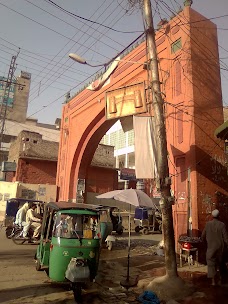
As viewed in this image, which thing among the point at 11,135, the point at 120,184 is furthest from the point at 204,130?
the point at 11,135

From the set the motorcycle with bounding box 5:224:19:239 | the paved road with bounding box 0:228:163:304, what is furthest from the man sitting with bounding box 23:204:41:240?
the paved road with bounding box 0:228:163:304

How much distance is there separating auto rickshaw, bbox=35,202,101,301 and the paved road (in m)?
0.32

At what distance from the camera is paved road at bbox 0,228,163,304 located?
17.9ft

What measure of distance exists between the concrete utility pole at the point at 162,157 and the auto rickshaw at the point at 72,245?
1692 mm

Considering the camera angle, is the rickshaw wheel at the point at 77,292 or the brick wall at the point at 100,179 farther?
the brick wall at the point at 100,179

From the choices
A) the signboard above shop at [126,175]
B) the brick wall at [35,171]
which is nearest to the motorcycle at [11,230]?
the brick wall at [35,171]

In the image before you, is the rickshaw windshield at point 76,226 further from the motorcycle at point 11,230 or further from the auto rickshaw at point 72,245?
the motorcycle at point 11,230

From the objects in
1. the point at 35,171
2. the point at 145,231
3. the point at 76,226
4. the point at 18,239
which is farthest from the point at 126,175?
the point at 76,226

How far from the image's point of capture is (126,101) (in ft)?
41.3

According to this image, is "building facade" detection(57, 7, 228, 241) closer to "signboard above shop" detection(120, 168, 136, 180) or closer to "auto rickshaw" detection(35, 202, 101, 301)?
"auto rickshaw" detection(35, 202, 101, 301)

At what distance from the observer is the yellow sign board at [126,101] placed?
39.3 feet

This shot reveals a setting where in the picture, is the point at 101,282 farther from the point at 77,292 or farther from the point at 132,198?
the point at 132,198

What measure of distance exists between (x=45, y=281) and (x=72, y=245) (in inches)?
59.2

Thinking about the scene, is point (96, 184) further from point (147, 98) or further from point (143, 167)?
point (143, 167)
